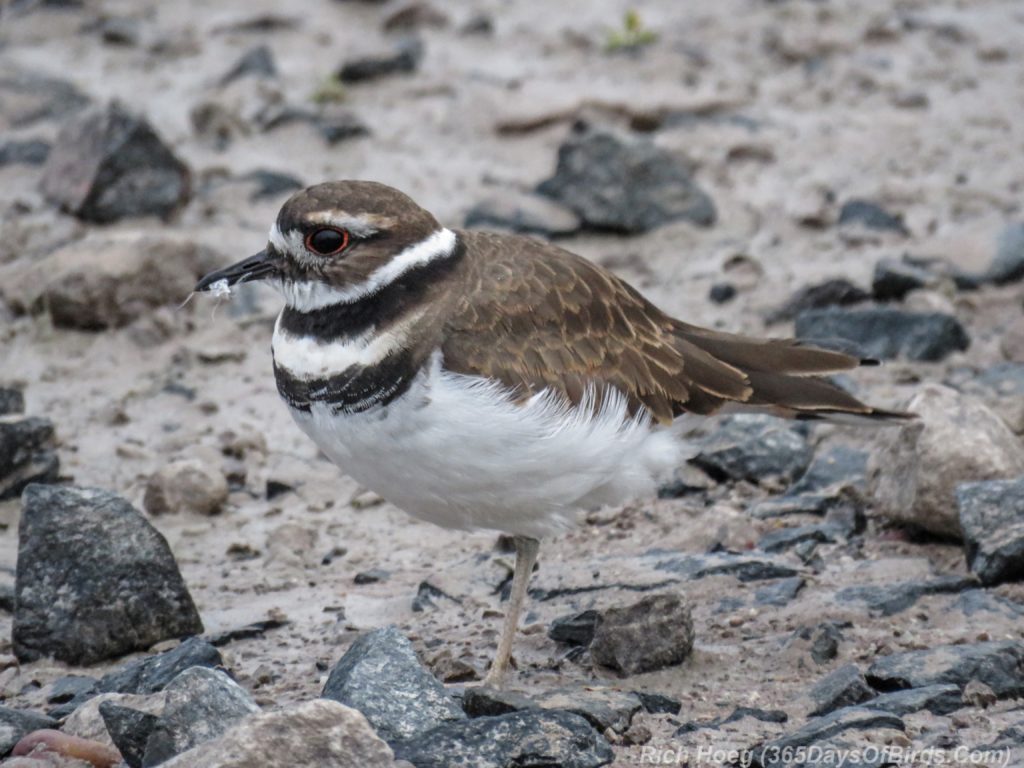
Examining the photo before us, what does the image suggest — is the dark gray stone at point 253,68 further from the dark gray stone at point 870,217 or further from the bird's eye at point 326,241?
the bird's eye at point 326,241

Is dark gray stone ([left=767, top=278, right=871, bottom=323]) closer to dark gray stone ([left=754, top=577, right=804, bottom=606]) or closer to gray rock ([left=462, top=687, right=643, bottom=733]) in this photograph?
dark gray stone ([left=754, top=577, right=804, bottom=606])

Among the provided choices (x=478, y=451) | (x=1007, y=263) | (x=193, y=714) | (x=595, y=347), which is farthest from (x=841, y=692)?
(x=1007, y=263)

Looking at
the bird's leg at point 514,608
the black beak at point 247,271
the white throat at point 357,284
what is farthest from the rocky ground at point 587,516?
the white throat at point 357,284

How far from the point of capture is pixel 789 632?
18.1 ft

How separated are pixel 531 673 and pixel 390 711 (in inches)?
37.4

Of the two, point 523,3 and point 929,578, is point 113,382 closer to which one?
point 929,578

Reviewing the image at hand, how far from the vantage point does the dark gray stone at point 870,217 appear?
30.0ft

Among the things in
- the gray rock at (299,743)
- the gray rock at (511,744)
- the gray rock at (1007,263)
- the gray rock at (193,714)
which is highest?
the gray rock at (1007,263)

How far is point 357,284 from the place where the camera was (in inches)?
208

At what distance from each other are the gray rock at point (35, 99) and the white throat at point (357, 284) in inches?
227

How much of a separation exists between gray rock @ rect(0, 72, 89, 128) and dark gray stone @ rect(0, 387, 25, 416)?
12.4ft

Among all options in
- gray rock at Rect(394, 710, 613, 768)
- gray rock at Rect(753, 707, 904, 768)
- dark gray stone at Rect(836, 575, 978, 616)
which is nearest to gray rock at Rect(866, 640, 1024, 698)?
gray rock at Rect(753, 707, 904, 768)

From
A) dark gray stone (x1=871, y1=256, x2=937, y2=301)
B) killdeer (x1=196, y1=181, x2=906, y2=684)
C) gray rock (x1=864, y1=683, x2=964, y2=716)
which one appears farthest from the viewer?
dark gray stone (x1=871, y1=256, x2=937, y2=301)

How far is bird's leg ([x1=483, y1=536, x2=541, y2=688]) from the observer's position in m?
5.35
